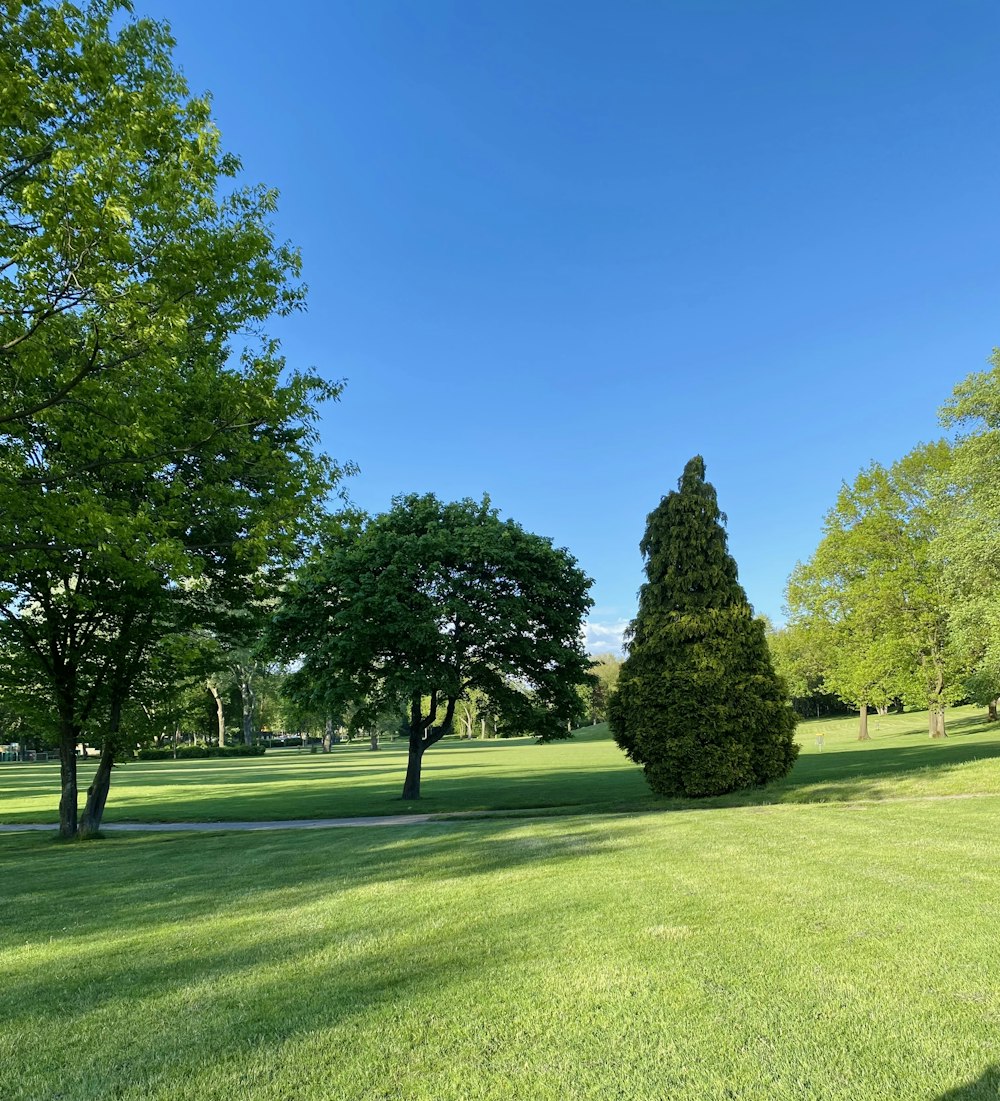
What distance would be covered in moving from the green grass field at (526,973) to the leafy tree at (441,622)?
10938 mm

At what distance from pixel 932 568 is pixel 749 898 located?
118ft

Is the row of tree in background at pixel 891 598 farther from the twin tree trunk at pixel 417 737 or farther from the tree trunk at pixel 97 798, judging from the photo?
the tree trunk at pixel 97 798

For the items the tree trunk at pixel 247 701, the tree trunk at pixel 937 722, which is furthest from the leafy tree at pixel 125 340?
the tree trunk at pixel 247 701

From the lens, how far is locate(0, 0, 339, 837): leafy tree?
8016 mm

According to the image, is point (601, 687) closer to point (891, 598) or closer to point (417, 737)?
point (891, 598)

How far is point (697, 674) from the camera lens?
17203 mm

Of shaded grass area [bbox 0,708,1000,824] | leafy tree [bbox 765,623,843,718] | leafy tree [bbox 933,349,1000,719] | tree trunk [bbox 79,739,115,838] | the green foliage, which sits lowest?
the green foliage

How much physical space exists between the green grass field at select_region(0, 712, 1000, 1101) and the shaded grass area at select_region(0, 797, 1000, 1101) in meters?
0.02

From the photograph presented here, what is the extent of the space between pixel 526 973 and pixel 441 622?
1706 cm

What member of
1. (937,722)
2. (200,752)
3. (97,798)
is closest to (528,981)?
(97,798)

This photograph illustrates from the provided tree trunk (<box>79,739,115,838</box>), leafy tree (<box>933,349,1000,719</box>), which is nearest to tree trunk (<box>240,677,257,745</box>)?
tree trunk (<box>79,739,115,838</box>)

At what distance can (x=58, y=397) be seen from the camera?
8.24 m

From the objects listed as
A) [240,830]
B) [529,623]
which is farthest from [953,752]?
[240,830]

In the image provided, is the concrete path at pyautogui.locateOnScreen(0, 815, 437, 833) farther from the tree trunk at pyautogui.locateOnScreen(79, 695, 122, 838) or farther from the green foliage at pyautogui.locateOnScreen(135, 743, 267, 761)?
the green foliage at pyautogui.locateOnScreen(135, 743, 267, 761)
